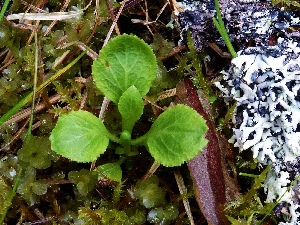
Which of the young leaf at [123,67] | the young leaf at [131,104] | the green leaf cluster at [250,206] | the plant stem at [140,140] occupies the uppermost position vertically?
the young leaf at [123,67]

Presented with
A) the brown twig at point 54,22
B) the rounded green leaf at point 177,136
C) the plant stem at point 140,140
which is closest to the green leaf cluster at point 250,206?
the rounded green leaf at point 177,136

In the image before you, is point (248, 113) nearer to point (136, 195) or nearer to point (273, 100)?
point (273, 100)

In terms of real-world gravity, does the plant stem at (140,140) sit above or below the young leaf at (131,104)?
below

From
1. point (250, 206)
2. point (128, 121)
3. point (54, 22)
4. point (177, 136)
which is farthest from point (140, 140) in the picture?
point (54, 22)

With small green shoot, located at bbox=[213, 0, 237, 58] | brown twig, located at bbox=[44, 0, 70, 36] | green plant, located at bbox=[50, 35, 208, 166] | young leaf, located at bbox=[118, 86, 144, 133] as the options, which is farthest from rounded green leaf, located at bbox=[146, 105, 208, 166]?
brown twig, located at bbox=[44, 0, 70, 36]

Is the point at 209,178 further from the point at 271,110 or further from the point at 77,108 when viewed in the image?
the point at 77,108

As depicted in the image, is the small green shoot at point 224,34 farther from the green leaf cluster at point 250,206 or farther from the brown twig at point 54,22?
the brown twig at point 54,22

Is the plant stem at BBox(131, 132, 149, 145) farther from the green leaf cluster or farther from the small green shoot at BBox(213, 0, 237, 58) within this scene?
the small green shoot at BBox(213, 0, 237, 58)

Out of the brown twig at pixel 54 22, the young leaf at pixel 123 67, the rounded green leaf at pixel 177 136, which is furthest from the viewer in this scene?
the brown twig at pixel 54 22
